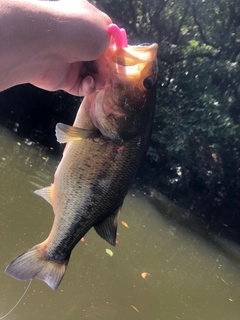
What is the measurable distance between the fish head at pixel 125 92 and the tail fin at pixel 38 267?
68 centimetres

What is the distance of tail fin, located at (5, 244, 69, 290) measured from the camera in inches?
74.3

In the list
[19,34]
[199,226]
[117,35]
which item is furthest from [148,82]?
[199,226]

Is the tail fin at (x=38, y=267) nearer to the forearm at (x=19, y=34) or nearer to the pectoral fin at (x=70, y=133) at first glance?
the pectoral fin at (x=70, y=133)

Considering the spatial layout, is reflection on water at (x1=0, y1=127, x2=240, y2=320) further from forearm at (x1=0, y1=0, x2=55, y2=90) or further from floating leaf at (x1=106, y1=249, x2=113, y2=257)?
forearm at (x1=0, y1=0, x2=55, y2=90)

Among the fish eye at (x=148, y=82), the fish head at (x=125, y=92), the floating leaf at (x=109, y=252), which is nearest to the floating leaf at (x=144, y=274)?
the floating leaf at (x=109, y=252)

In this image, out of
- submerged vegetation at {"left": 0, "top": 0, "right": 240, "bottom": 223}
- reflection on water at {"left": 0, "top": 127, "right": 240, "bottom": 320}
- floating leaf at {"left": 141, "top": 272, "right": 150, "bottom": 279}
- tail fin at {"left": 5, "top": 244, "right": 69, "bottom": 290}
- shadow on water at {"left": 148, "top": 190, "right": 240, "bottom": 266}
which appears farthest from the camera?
submerged vegetation at {"left": 0, "top": 0, "right": 240, "bottom": 223}

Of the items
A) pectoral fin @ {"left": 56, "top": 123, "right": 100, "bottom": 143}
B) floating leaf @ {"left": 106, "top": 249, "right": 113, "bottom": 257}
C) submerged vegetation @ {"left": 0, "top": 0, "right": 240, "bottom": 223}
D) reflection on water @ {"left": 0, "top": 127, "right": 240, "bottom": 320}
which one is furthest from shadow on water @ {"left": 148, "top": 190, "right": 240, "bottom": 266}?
pectoral fin @ {"left": 56, "top": 123, "right": 100, "bottom": 143}

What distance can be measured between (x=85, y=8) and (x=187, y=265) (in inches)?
205

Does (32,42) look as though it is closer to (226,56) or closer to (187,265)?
(187,265)

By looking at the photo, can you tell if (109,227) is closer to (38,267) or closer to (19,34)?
(38,267)

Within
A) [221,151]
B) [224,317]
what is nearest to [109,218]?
[224,317]

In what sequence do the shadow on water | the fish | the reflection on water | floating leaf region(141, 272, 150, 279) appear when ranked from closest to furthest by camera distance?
the fish < the reflection on water < floating leaf region(141, 272, 150, 279) < the shadow on water

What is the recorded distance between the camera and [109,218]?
196cm

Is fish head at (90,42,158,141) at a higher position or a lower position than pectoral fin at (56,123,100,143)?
higher
